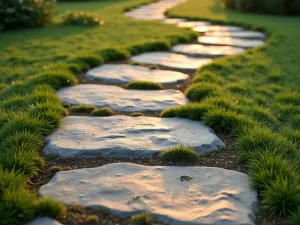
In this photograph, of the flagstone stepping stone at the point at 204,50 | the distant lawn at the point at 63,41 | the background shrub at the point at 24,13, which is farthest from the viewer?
the background shrub at the point at 24,13

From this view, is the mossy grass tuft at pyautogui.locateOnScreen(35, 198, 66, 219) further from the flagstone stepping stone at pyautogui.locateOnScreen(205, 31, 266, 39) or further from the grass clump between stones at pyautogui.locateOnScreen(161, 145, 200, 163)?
the flagstone stepping stone at pyautogui.locateOnScreen(205, 31, 266, 39)

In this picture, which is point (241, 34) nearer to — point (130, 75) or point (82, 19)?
point (82, 19)

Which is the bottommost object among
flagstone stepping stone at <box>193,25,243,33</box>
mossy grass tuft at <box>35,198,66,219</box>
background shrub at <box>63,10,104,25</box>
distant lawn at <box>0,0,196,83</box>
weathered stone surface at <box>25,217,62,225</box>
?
weathered stone surface at <box>25,217,62,225</box>

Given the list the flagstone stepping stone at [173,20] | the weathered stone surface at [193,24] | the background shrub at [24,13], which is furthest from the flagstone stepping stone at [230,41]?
the background shrub at [24,13]

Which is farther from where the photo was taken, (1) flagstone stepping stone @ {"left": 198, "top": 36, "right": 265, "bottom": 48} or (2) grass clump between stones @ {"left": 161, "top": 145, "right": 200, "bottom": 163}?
(1) flagstone stepping stone @ {"left": 198, "top": 36, "right": 265, "bottom": 48}

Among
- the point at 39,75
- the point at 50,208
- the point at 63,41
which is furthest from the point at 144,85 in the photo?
the point at 63,41

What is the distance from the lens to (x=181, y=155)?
2.51m

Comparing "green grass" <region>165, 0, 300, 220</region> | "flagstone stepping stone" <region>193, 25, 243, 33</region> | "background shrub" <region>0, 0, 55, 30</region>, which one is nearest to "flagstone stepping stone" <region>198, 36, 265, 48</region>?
"green grass" <region>165, 0, 300, 220</region>

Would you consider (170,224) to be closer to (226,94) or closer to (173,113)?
(173,113)

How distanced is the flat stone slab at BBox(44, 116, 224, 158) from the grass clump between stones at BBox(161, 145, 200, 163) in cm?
11

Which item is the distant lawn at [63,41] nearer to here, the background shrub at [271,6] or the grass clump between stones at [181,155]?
the grass clump between stones at [181,155]

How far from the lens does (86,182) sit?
7.27ft

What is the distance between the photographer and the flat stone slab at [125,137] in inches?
103

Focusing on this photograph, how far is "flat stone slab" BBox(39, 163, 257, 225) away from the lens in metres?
1.91
